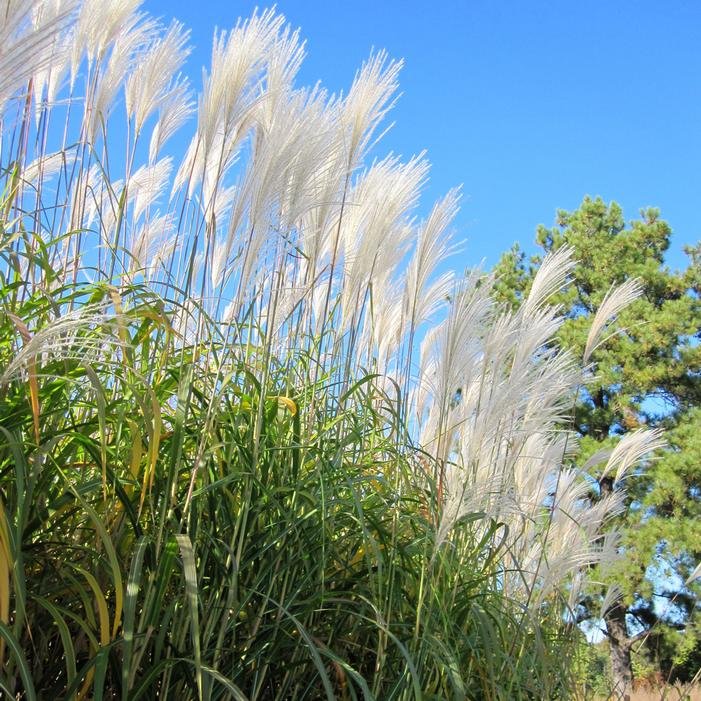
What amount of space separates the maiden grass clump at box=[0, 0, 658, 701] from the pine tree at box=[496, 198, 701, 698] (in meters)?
8.42

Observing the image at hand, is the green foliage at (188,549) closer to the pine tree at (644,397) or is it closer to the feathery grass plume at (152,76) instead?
the feathery grass plume at (152,76)

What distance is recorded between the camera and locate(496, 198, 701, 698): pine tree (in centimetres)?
1234

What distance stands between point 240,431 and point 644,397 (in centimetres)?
1317

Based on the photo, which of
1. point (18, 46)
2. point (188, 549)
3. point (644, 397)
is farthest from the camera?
point (644, 397)

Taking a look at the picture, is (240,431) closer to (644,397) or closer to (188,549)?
(188,549)

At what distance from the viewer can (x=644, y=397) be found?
46.8ft

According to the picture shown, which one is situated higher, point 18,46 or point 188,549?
point 18,46

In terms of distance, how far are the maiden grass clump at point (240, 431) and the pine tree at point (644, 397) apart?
8.42 metres

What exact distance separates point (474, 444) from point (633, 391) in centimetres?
1266

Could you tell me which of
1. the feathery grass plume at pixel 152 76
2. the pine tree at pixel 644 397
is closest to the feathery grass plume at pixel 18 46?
the feathery grass plume at pixel 152 76

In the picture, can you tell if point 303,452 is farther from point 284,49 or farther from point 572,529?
point 572,529

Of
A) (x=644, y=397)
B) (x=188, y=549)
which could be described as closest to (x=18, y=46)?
(x=188, y=549)

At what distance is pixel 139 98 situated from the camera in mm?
2738

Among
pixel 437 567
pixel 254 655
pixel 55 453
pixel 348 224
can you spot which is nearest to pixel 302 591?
pixel 254 655
